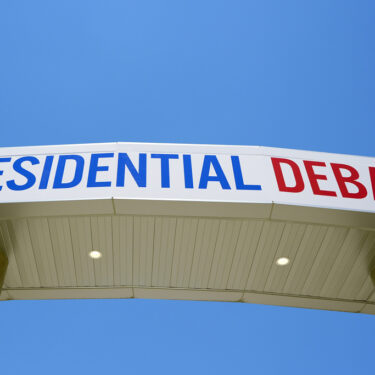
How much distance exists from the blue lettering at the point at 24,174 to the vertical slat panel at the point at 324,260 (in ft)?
13.4

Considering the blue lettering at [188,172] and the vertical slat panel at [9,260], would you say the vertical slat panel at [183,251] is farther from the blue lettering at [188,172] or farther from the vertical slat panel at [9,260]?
the vertical slat panel at [9,260]

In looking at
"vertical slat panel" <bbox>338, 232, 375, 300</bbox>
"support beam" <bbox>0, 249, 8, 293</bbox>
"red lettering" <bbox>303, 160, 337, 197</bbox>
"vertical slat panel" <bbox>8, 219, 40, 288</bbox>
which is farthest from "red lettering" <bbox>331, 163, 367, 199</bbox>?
"support beam" <bbox>0, 249, 8, 293</bbox>

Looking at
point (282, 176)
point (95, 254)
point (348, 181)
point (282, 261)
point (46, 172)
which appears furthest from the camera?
point (282, 261)

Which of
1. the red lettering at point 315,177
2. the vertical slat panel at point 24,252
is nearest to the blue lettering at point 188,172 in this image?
the red lettering at point 315,177

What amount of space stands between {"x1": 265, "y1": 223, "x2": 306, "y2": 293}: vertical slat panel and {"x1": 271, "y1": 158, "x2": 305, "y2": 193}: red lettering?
0.55m

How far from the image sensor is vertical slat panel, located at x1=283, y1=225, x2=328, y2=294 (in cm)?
782

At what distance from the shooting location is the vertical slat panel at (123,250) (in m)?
7.68

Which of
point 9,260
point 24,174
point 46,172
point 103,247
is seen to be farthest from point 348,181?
point 9,260

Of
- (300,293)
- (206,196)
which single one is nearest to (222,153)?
(206,196)

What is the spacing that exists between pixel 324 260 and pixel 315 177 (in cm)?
Answer: 148

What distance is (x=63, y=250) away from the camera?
818cm

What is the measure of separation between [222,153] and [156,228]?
4.49 feet

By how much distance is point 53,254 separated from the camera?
8.25 meters

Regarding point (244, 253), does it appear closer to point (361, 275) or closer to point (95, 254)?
point (361, 275)
